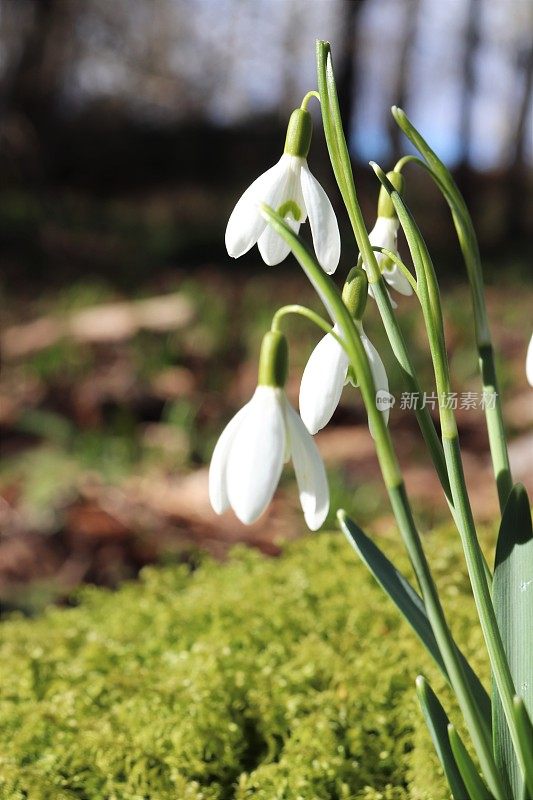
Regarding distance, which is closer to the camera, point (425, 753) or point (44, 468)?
point (425, 753)

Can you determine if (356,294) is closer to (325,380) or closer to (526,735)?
(325,380)

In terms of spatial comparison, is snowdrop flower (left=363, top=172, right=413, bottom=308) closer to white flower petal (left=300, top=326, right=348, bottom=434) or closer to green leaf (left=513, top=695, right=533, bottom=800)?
white flower petal (left=300, top=326, right=348, bottom=434)

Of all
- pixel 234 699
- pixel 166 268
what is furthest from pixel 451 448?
pixel 166 268

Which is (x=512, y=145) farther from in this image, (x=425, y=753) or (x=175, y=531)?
(x=425, y=753)

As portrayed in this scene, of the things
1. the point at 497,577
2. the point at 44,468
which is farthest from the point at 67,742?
the point at 44,468

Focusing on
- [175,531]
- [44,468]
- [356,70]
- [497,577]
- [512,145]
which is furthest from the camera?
[512,145]

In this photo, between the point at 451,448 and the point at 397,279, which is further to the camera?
the point at 397,279
